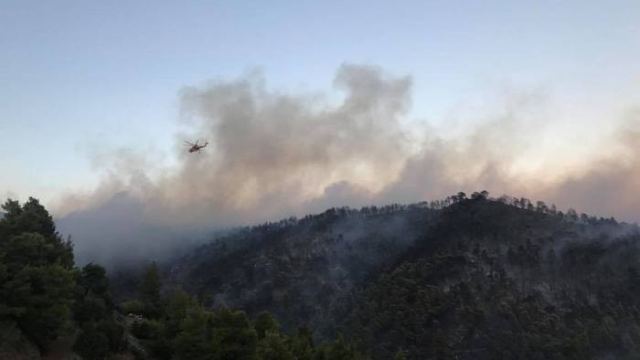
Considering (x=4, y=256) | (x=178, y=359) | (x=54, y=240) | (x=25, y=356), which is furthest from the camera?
(x=54, y=240)

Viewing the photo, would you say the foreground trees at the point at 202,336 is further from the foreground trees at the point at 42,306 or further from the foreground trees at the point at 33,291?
the foreground trees at the point at 33,291

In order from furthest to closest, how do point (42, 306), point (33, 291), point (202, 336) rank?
point (202, 336) < point (33, 291) < point (42, 306)

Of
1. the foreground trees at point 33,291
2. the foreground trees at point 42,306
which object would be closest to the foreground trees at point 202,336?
the foreground trees at point 42,306

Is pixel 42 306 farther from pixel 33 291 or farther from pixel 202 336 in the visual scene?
pixel 202 336

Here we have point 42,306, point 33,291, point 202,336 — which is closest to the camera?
point 42,306

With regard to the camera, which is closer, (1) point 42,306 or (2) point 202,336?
(1) point 42,306

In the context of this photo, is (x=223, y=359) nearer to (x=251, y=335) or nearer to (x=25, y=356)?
(x=251, y=335)

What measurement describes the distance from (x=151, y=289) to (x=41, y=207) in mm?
16143

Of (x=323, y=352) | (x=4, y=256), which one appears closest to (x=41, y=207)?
(x=4, y=256)

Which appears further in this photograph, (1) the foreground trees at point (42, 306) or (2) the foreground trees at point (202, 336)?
(2) the foreground trees at point (202, 336)

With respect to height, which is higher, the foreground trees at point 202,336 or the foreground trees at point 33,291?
the foreground trees at point 33,291

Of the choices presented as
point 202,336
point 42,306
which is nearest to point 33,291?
point 42,306

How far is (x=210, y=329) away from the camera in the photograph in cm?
5606

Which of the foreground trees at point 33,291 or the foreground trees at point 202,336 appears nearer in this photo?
the foreground trees at point 33,291
